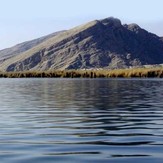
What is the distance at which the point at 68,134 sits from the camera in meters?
20.2

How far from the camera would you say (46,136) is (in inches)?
771

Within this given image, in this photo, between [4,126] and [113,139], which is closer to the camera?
[113,139]

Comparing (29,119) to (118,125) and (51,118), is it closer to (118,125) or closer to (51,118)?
(51,118)

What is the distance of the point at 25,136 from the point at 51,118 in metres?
7.47

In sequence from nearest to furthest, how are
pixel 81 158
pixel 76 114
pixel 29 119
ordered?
pixel 81 158, pixel 29 119, pixel 76 114

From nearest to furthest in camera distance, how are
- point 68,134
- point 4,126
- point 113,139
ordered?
point 113,139
point 68,134
point 4,126

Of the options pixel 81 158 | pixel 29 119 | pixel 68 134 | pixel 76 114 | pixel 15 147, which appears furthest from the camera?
pixel 76 114

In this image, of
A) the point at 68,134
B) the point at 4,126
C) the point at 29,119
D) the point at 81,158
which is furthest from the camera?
the point at 29,119

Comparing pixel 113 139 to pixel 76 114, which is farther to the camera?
pixel 76 114

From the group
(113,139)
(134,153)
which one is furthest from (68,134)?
(134,153)

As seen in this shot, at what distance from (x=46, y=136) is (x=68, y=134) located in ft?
3.59

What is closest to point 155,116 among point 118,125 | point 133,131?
point 118,125

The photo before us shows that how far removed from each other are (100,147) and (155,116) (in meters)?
11.5

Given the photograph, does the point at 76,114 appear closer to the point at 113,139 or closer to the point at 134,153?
the point at 113,139
